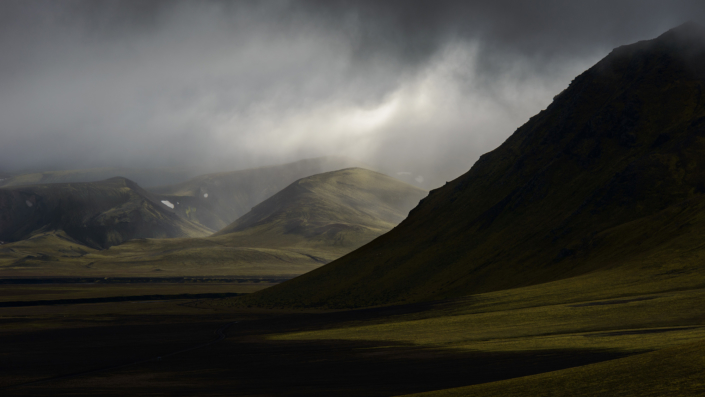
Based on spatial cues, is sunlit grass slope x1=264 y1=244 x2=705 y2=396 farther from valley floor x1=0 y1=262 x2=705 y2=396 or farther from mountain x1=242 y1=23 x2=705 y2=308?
mountain x1=242 y1=23 x2=705 y2=308

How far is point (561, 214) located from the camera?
102750 millimetres

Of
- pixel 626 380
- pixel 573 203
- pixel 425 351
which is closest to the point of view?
pixel 626 380

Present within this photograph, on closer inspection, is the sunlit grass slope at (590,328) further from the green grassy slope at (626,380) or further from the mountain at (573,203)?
the mountain at (573,203)

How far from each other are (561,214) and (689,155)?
74.0 feet

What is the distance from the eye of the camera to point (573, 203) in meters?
104

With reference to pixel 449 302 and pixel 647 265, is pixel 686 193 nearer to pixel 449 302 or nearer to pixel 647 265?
pixel 647 265

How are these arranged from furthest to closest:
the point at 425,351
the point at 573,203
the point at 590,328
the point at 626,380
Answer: the point at 573,203 → the point at 425,351 → the point at 590,328 → the point at 626,380

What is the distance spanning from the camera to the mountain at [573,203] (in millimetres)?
82875

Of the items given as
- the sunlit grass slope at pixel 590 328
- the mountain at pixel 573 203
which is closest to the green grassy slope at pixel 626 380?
the sunlit grass slope at pixel 590 328

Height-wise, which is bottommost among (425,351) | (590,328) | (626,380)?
(425,351)

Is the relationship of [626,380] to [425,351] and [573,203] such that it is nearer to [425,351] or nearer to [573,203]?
[425,351]

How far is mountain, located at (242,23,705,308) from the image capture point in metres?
82.9

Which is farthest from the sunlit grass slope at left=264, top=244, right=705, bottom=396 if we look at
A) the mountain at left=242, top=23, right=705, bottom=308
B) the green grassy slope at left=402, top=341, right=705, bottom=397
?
the mountain at left=242, top=23, right=705, bottom=308

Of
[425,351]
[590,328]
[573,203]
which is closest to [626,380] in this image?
[425,351]
